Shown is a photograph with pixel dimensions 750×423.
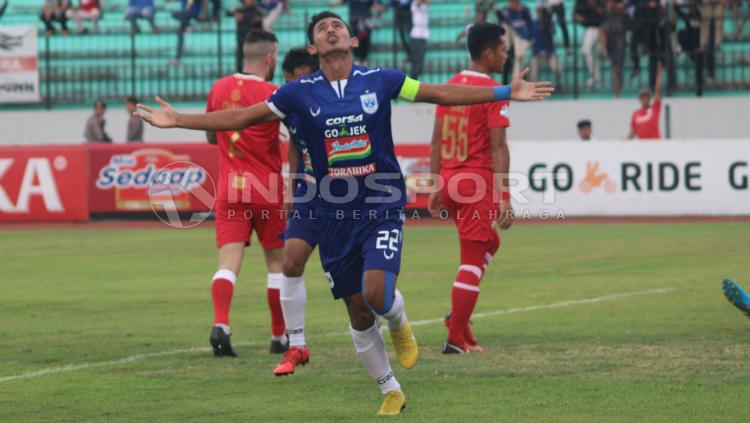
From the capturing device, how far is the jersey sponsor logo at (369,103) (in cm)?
767

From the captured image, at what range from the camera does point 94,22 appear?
1261 inches

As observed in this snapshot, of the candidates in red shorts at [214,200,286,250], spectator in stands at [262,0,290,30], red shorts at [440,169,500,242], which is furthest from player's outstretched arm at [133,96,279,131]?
spectator in stands at [262,0,290,30]

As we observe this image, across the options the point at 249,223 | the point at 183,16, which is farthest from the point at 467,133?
the point at 183,16

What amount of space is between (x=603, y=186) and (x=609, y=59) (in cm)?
538

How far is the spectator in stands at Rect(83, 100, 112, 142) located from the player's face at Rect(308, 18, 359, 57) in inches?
795

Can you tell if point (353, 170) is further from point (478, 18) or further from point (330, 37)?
point (478, 18)

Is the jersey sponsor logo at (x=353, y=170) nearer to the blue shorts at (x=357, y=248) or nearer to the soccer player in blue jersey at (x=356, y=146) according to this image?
the soccer player in blue jersey at (x=356, y=146)

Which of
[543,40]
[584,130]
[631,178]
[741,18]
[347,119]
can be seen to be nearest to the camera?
[347,119]

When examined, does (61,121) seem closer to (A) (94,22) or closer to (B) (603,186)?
(A) (94,22)

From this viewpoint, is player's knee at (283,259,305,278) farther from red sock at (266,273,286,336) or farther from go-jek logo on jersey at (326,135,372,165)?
go-jek logo on jersey at (326,135,372,165)

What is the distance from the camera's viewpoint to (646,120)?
2556cm

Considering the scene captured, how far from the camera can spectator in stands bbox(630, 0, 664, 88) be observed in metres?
26.9

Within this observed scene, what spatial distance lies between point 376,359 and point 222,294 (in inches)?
104

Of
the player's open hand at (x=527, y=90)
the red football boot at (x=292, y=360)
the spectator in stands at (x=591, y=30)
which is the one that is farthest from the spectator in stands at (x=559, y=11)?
the player's open hand at (x=527, y=90)
